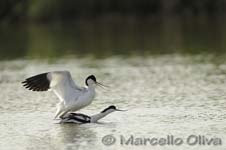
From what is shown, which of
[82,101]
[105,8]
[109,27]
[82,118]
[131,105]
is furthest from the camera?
[105,8]

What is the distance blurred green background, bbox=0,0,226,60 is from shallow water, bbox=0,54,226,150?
4725 millimetres

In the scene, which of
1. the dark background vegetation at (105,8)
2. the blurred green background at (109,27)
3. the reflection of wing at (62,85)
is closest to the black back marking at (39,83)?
the reflection of wing at (62,85)

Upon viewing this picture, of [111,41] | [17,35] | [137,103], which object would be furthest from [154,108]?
[17,35]

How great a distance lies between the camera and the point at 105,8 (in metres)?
48.8

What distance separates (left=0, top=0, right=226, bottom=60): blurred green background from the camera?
27609 millimetres

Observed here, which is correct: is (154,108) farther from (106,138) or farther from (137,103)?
(106,138)

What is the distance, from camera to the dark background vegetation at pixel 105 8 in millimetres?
47562

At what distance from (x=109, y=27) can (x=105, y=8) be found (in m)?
8.75

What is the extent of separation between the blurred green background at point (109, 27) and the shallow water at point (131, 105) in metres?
4.72

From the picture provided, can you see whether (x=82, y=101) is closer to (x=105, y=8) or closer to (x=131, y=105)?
(x=131, y=105)

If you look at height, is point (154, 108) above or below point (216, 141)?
above

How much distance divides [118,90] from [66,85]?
3.72m

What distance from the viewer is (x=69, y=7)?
48.0m

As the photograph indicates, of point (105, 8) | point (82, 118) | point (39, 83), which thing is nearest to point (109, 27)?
point (105, 8)
